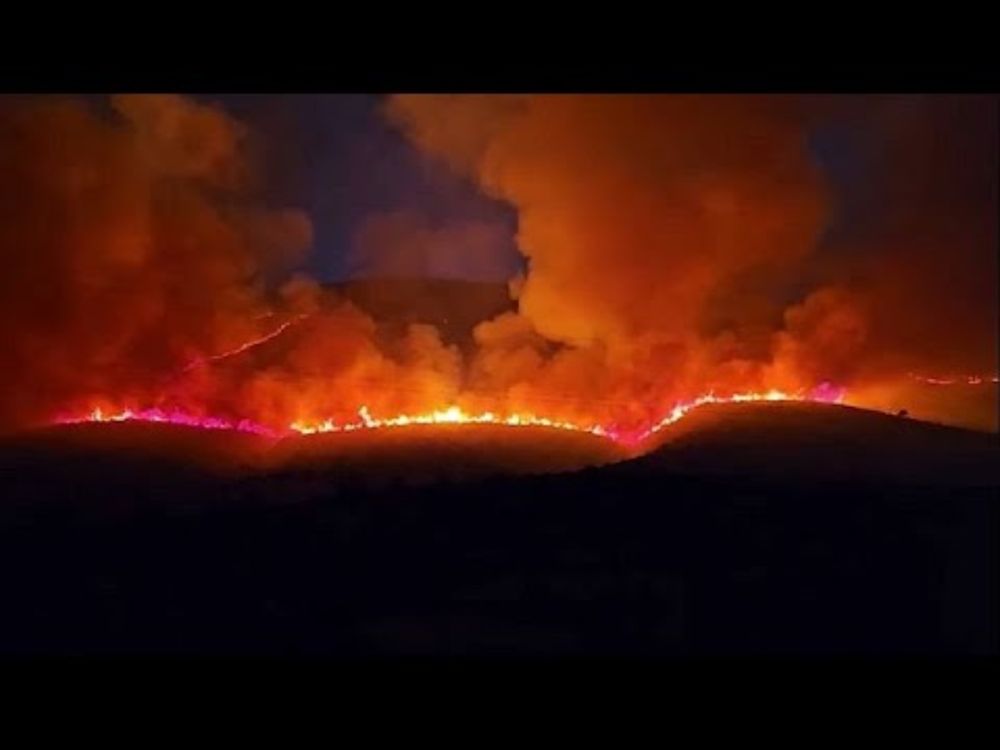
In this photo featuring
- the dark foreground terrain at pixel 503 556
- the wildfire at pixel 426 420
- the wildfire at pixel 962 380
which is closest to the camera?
the dark foreground terrain at pixel 503 556

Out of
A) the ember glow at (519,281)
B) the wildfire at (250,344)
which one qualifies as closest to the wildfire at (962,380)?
the ember glow at (519,281)

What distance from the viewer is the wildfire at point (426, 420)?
437 cm

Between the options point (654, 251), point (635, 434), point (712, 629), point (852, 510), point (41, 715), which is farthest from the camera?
point (654, 251)

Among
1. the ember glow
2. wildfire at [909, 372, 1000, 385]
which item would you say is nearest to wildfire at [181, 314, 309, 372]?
the ember glow

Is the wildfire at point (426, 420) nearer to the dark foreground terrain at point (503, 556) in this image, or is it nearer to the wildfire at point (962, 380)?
the dark foreground terrain at point (503, 556)

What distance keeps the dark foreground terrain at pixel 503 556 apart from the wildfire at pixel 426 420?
11.3 inches

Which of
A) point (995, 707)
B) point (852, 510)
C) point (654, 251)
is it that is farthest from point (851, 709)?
point (654, 251)

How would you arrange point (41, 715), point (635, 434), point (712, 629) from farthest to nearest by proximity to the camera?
point (635, 434) → point (712, 629) → point (41, 715)

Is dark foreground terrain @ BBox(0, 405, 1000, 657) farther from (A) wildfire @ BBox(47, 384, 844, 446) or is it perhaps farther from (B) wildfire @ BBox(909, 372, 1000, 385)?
(B) wildfire @ BBox(909, 372, 1000, 385)

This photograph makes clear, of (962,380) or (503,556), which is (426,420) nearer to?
(503,556)

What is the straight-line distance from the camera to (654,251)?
4.68 meters

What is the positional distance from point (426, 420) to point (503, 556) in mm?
904
